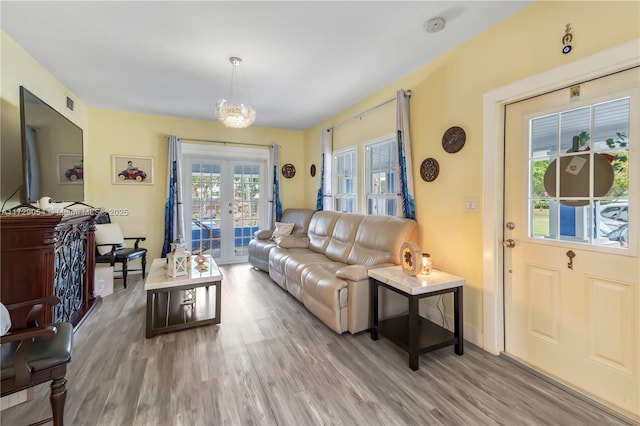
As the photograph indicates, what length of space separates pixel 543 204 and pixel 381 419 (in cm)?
182

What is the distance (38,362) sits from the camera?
1.36 meters

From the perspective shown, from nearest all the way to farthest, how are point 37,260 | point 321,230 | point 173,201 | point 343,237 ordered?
point 37,260 → point 343,237 → point 321,230 → point 173,201

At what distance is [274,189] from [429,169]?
3183 mm

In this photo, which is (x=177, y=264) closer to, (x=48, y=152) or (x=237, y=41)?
(x=48, y=152)

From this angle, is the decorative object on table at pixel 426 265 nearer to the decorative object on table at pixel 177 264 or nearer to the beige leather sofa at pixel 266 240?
the decorative object on table at pixel 177 264

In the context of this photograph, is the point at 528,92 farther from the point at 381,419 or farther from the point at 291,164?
the point at 291,164

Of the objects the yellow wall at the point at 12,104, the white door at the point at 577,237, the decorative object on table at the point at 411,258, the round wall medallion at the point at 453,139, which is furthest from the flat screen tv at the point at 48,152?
the white door at the point at 577,237

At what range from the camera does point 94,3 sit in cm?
199

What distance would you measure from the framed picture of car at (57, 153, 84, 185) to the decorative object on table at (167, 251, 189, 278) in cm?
140

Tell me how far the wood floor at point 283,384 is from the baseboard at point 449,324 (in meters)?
0.09

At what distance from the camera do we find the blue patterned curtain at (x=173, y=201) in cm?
464

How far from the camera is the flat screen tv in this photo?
2248 mm

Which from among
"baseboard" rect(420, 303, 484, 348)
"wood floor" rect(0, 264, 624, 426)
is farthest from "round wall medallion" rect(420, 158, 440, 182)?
"wood floor" rect(0, 264, 624, 426)

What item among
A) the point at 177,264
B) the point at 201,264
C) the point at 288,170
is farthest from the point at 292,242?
the point at 288,170
